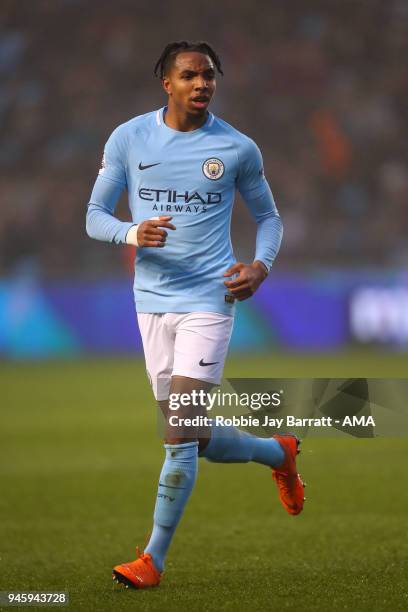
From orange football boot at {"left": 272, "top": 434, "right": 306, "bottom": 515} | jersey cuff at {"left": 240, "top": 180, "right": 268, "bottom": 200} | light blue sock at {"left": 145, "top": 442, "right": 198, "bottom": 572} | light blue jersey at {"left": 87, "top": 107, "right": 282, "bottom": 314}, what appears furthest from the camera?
orange football boot at {"left": 272, "top": 434, "right": 306, "bottom": 515}

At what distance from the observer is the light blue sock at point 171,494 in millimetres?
4492

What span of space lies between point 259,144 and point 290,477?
1819cm

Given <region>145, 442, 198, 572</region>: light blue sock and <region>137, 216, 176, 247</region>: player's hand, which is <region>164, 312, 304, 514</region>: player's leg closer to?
<region>145, 442, 198, 572</region>: light blue sock

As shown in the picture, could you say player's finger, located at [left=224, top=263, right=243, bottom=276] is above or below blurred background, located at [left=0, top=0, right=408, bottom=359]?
above

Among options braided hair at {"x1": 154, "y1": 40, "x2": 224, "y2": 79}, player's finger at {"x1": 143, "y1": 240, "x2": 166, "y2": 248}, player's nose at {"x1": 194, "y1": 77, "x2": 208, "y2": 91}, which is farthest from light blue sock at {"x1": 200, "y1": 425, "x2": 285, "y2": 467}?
braided hair at {"x1": 154, "y1": 40, "x2": 224, "y2": 79}

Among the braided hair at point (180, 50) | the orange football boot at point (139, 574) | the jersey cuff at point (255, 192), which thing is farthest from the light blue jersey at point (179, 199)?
the orange football boot at point (139, 574)

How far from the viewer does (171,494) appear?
178 inches

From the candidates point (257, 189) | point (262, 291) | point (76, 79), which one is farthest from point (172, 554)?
point (76, 79)

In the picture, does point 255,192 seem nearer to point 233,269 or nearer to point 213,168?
point 213,168

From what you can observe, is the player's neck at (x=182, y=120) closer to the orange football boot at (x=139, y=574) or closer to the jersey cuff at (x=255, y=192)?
the jersey cuff at (x=255, y=192)

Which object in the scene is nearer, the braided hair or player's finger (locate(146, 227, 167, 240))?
player's finger (locate(146, 227, 167, 240))

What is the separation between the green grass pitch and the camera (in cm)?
438

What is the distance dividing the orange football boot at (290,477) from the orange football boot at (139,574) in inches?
37.1

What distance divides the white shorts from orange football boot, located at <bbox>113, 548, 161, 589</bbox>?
673mm
